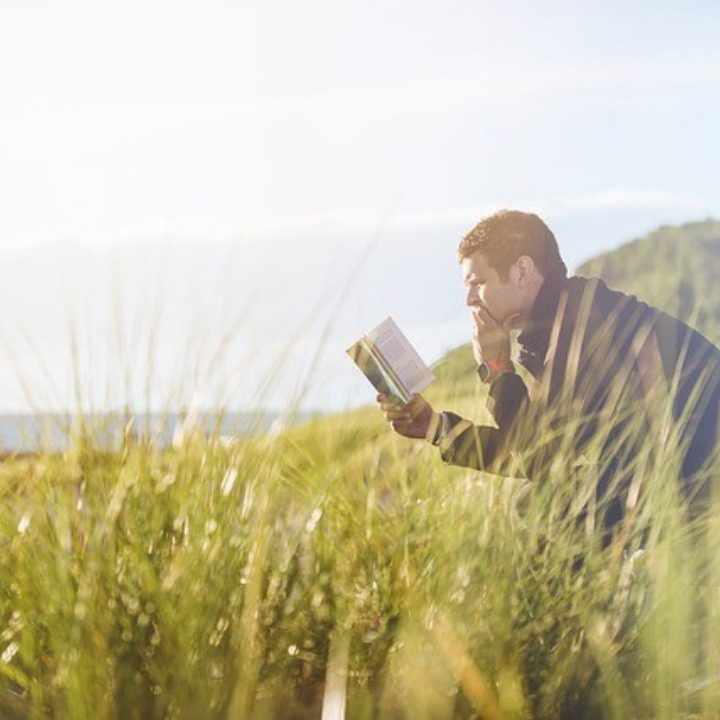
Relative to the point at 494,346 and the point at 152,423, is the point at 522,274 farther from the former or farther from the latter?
the point at 152,423

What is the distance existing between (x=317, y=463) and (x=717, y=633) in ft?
3.82

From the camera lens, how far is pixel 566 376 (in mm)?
3928

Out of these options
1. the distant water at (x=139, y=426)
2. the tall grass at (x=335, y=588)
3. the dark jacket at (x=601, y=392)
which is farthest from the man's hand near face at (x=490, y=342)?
the distant water at (x=139, y=426)

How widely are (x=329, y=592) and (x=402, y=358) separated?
104 centimetres

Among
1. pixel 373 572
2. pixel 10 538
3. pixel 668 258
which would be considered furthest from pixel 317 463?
pixel 668 258

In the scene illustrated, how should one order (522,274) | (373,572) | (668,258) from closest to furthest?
(373,572) < (522,274) < (668,258)

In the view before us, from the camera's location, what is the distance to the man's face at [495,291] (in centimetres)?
450

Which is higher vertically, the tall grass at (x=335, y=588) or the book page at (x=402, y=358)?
the book page at (x=402, y=358)

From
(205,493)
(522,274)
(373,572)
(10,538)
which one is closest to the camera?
(205,493)

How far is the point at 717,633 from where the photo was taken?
11.9 feet

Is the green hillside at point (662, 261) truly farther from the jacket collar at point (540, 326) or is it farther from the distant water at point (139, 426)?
the distant water at point (139, 426)

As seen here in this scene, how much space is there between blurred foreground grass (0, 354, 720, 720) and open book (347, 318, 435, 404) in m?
0.29

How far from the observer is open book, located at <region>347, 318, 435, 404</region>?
4180 mm

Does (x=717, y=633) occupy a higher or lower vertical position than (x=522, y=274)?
lower
